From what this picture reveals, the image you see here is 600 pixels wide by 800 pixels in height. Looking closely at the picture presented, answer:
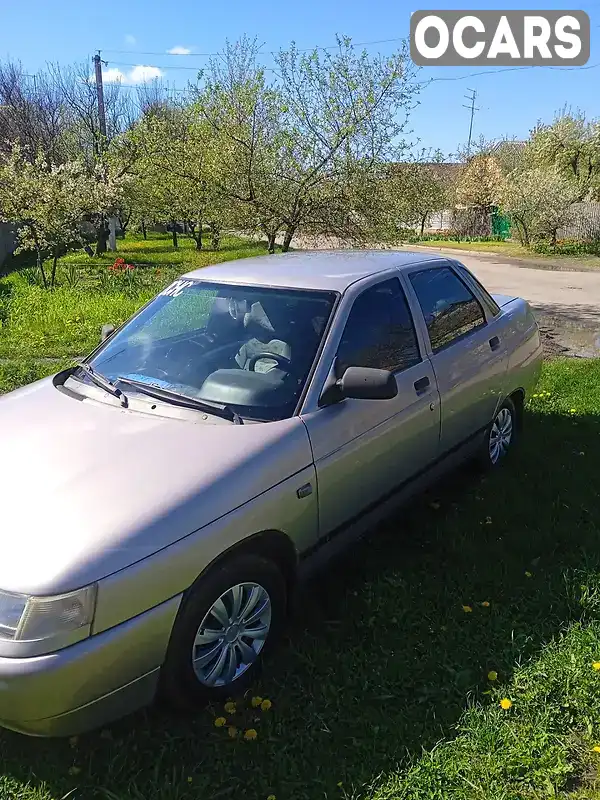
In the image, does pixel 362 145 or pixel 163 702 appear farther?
pixel 362 145

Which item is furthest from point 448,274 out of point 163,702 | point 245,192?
point 245,192

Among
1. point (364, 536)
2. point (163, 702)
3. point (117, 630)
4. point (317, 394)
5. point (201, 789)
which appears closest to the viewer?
point (117, 630)

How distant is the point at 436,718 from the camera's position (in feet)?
8.70

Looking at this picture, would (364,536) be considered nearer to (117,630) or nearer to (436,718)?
(436,718)

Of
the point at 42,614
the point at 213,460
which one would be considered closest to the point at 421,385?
the point at 213,460

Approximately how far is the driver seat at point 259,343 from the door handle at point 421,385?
82 centimetres

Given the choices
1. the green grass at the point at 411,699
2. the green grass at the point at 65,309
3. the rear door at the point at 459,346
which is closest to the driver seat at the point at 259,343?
the rear door at the point at 459,346

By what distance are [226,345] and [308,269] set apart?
2.40ft

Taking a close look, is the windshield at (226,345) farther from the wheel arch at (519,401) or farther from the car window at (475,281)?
the wheel arch at (519,401)

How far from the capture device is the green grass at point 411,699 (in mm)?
2373

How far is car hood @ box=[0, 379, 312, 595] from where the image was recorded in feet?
7.17

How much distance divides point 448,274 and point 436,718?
2780 millimetres

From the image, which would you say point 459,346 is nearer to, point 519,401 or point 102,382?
point 519,401

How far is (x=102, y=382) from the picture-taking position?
3307 millimetres
